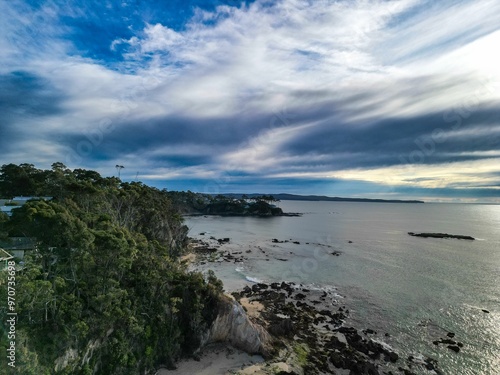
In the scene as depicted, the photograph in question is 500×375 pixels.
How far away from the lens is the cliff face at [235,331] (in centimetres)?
2297

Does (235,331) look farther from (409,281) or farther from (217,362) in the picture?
(409,281)

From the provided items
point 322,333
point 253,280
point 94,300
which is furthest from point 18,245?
point 253,280

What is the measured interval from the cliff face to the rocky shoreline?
0.34 meters

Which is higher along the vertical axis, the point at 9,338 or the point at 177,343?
the point at 9,338

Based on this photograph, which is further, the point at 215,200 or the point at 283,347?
the point at 215,200

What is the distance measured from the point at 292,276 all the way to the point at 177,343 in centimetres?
2766

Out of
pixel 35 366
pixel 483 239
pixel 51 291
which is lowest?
pixel 483 239

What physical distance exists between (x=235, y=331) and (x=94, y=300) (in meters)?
11.7

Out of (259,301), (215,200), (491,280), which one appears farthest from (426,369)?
(215,200)

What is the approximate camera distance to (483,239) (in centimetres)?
8019

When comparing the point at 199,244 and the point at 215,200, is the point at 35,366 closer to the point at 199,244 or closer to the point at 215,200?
the point at 199,244

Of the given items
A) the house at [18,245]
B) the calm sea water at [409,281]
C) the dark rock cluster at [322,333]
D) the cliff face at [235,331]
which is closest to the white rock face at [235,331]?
the cliff face at [235,331]

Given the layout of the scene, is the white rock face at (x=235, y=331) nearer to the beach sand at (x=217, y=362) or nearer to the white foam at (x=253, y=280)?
the beach sand at (x=217, y=362)

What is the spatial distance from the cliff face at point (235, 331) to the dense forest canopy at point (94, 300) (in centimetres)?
93
